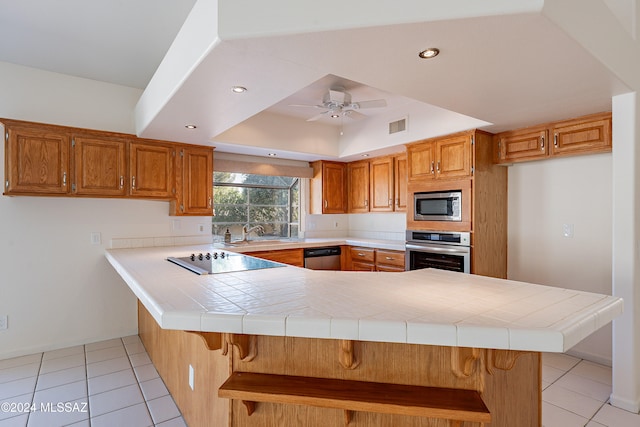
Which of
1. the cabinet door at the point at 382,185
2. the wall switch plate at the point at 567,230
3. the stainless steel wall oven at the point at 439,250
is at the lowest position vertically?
the stainless steel wall oven at the point at 439,250

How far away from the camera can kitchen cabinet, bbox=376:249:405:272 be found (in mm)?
4051

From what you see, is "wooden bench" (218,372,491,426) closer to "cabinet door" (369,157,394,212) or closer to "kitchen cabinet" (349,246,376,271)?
"kitchen cabinet" (349,246,376,271)

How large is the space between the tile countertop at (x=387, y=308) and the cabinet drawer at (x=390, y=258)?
2.13 m

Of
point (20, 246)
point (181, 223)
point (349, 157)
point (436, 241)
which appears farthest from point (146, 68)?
point (436, 241)

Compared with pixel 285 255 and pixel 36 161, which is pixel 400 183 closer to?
pixel 285 255

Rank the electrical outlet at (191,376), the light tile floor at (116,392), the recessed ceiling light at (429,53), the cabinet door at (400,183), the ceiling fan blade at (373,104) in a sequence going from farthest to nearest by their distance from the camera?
the cabinet door at (400,183)
the ceiling fan blade at (373,104)
the light tile floor at (116,392)
the electrical outlet at (191,376)
the recessed ceiling light at (429,53)

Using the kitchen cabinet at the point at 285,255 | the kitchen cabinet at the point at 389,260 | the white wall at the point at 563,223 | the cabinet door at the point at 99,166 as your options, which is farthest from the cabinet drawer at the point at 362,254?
the cabinet door at the point at 99,166

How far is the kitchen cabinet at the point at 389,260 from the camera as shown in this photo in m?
4.05

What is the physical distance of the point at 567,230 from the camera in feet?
9.98

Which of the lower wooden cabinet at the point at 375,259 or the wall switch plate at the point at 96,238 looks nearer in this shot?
the wall switch plate at the point at 96,238

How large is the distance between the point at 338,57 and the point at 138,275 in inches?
68.9

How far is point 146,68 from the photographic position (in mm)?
3061

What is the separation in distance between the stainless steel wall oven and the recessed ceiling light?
2.15 metres

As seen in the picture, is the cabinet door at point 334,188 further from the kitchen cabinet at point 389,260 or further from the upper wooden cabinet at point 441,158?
the upper wooden cabinet at point 441,158
